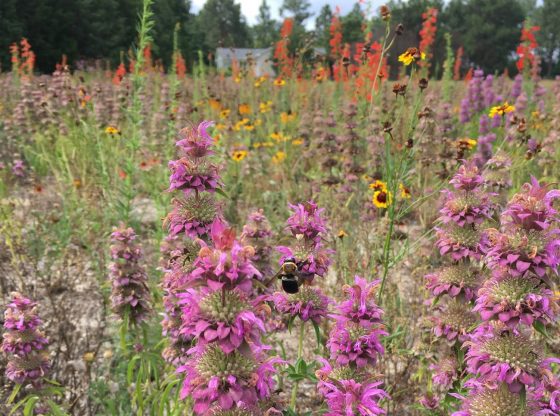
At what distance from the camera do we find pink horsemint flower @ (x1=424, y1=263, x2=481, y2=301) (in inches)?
86.0

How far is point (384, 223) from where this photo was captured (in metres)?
3.59

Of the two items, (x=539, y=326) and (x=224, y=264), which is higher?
(x=224, y=264)

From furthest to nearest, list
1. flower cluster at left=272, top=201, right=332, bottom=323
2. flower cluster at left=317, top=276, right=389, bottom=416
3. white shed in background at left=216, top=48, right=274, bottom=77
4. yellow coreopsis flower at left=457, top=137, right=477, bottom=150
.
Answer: white shed in background at left=216, top=48, right=274, bottom=77 → yellow coreopsis flower at left=457, top=137, right=477, bottom=150 → flower cluster at left=272, top=201, right=332, bottom=323 → flower cluster at left=317, top=276, right=389, bottom=416

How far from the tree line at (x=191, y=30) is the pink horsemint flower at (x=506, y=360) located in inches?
134

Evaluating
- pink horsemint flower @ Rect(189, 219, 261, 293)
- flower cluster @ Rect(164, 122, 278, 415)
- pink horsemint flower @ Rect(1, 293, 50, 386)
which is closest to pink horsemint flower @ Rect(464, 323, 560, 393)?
flower cluster @ Rect(164, 122, 278, 415)

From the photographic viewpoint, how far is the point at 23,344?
2215 mm

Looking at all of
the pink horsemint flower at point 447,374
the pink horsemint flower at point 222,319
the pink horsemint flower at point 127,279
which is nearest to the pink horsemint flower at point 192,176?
the pink horsemint flower at point 222,319

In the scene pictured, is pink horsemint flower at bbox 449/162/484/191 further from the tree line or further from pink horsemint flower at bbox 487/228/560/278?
the tree line

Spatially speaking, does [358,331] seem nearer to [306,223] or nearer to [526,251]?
[306,223]

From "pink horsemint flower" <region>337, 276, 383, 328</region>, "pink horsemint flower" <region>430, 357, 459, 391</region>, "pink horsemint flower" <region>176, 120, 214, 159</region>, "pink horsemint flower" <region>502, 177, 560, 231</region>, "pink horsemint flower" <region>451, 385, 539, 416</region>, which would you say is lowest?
"pink horsemint flower" <region>430, 357, 459, 391</region>

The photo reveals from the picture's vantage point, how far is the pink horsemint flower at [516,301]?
1.50 m

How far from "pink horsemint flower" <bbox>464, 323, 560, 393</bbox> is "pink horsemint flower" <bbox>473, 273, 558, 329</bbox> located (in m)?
0.06

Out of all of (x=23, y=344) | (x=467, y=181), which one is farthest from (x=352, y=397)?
(x=23, y=344)

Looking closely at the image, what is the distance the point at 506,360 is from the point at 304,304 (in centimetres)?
80
